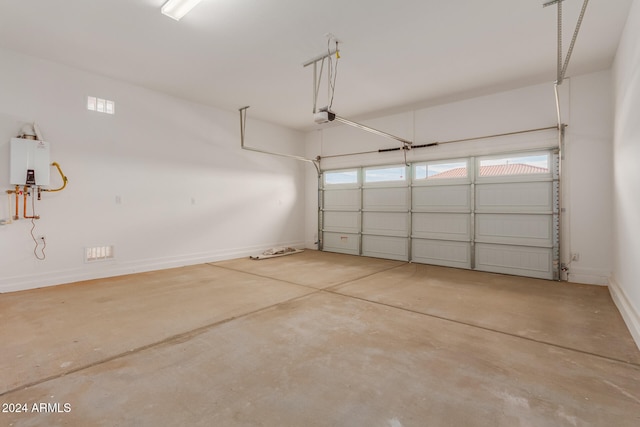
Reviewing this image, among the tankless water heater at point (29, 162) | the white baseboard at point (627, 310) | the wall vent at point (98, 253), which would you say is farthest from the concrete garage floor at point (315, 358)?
the tankless water heater at point (29, 162)

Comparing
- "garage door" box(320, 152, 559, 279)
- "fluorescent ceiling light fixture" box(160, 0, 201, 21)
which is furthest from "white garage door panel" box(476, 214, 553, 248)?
"fluorescent ceiling light fixture" box(160, 0, 201, 21)

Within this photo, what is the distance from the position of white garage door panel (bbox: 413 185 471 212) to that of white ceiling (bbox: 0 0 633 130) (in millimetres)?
1873

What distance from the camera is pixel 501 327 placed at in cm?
302

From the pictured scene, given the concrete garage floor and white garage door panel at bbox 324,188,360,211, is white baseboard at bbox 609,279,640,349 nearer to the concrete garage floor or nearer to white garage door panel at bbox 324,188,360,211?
the concrete garage floor

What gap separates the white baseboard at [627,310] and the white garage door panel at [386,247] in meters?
3.42

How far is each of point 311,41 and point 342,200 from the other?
4544 mm

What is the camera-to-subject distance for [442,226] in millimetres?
6309

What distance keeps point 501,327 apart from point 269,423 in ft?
8.19

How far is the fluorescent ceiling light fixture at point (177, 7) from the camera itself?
10.1 ft

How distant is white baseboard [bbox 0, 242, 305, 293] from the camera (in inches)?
167

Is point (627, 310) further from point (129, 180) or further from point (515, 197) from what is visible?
point (129, 180)

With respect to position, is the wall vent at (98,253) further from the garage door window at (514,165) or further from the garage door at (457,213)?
the garage door window at (514,165)

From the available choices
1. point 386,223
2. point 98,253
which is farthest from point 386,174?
point 98,253

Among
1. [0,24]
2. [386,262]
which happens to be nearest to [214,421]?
[0,24]
